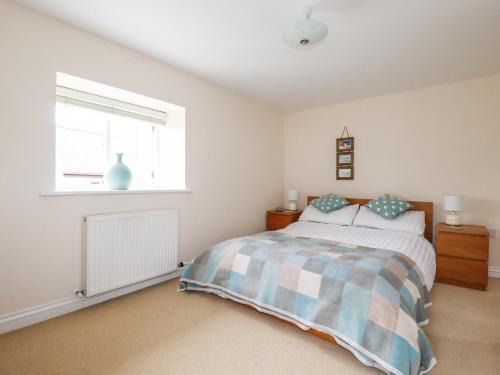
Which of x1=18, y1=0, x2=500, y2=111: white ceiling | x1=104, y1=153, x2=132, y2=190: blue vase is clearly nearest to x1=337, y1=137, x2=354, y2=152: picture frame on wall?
x1=18, y1=0, x2=500, y2=111: white ceiling

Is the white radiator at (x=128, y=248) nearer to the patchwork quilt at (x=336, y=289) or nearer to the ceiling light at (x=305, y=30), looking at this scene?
the patchwork quilt at (x=336, y=289)

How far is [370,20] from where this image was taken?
2016mm

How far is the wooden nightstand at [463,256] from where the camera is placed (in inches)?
104

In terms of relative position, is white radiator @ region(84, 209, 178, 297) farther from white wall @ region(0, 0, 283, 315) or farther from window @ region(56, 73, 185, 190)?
window @ region(56, 73, 185, 190)

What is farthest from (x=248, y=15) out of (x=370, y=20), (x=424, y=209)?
(x=424, y=209)

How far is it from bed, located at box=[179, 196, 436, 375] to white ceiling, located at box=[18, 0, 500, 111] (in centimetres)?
182

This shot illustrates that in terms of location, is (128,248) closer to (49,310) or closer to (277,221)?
(49,310)

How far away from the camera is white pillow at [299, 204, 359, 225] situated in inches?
137

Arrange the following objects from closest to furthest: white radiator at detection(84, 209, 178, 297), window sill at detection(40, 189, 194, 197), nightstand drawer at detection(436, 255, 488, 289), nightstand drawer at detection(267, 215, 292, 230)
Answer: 1. window sill at detection(40, 189, 194, 197)
2. white radiator at detection(84, 209, 178, 297)
3. nightstand drawer at detection(436, 255, 488, 289)
4. nightstand drawer at detection(267, 215, 292, 230)

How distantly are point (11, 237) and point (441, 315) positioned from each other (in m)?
3.34

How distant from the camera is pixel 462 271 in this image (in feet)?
8.93

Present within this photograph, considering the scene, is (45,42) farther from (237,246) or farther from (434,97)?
(434,97)

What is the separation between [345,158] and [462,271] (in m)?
2.01

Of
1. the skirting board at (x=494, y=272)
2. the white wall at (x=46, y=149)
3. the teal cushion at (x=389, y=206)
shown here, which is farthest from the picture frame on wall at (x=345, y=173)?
the white wall at (x=46, y=149)
